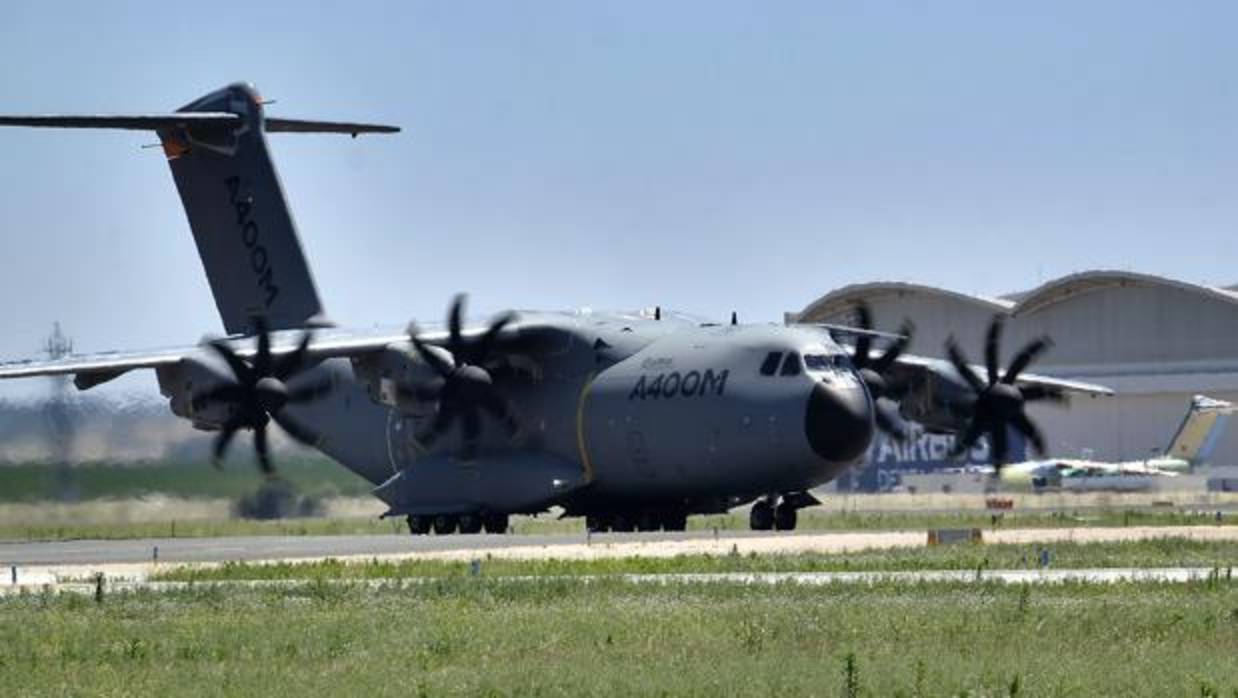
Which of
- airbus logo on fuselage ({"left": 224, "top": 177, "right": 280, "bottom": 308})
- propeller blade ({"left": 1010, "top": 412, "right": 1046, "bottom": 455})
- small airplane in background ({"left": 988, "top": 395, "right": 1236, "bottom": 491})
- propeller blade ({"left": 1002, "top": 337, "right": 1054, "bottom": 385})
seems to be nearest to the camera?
propeller blade ({"left": 1010, "top": 412, "right": 1046, "bottom": 455})

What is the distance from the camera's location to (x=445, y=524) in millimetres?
47812

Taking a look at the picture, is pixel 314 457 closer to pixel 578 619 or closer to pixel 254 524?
pixel 254 524

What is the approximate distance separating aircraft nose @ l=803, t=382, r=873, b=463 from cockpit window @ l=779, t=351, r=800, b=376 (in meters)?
0.58

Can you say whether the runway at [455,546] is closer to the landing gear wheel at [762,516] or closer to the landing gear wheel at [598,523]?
the landing gear wheel at [762,516]

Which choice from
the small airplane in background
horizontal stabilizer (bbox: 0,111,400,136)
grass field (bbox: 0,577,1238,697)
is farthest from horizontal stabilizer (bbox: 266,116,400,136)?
the small airplane in background

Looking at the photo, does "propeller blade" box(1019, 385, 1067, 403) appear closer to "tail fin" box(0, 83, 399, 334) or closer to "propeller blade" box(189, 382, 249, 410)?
"tail fin" box(0, 83, 399, 334)

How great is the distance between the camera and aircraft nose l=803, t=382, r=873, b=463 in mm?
42156

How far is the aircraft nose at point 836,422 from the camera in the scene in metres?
42.2

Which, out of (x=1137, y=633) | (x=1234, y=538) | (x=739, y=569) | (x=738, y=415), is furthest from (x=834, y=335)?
(x=1137, y=633)

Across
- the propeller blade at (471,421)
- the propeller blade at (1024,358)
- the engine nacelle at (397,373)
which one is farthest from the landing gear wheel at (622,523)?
the propeller blade at (1024,358)

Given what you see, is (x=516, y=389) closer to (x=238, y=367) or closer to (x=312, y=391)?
(x=312, y=391)

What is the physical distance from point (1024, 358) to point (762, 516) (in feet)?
20.7

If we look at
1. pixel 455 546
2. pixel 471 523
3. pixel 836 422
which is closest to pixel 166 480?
pixel 471 523

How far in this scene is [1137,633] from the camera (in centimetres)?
2236
